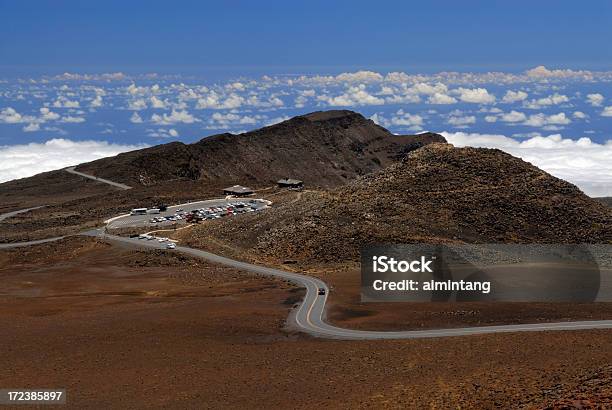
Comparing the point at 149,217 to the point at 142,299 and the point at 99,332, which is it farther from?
the point at 99,332

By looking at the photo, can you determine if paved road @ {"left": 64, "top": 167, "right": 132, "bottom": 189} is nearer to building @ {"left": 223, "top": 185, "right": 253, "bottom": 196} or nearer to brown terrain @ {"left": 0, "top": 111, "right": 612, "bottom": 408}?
building @ {"left": 223, "top": 185, "right": 253, "bottom": 196}

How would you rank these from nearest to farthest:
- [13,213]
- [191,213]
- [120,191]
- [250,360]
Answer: [250,360], [191,213], [13,213], [120,191]

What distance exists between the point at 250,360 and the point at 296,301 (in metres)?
16.0

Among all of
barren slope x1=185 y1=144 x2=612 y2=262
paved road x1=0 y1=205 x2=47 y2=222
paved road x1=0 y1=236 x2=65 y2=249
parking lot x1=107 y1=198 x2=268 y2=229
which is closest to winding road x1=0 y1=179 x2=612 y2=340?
barren slope x1=185 y1=144 x2=612 y2=262

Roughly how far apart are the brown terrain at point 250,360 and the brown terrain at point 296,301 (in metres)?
0.16

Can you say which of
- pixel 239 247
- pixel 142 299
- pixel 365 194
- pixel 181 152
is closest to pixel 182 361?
pixel 142 299

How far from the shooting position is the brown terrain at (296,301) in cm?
3812

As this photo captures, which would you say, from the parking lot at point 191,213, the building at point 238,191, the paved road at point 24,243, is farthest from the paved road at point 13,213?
the building at point 238,191

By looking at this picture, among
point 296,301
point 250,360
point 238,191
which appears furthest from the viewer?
point 238,191

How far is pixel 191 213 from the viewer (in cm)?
10538

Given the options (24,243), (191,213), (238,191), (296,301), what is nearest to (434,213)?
(296,301)

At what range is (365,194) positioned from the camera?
3730 inches

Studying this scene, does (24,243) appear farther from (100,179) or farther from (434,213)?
(100,179)

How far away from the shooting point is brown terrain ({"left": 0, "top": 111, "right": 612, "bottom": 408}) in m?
38.1
